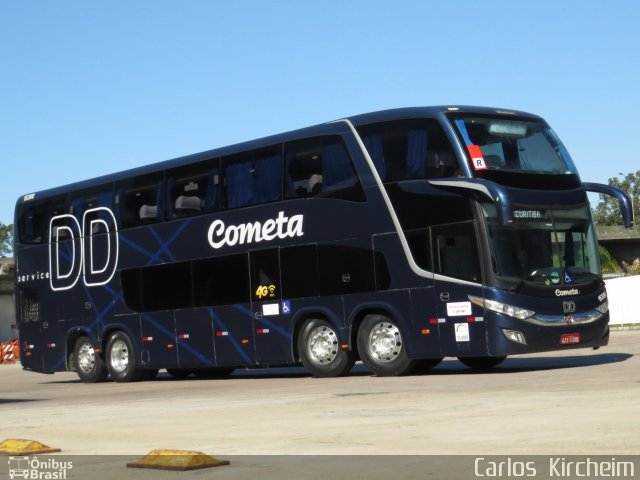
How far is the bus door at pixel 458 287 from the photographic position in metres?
19.3

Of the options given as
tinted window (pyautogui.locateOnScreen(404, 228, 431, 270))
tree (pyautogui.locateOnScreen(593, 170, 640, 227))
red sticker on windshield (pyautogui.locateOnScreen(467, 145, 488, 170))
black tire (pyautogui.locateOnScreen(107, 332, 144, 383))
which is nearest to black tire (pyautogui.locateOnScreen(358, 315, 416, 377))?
tinted window (pyautogui.locateOnScreen(404, 228, 431, 270))

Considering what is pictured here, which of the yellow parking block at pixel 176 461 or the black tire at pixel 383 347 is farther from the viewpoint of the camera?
the black tire at pixel 383 347

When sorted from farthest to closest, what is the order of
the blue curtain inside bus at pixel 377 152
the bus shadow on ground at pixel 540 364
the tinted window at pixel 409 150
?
the bus shadow on ground at pixel 540 364
the blue curtain inside bus at pixel 377 152
the tinted window at pixel 409 150

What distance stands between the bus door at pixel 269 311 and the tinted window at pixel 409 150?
3.23m

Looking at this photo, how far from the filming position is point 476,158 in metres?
19.4

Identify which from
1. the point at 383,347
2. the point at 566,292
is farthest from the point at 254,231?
the point at 566,292

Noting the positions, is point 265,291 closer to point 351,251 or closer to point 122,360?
point 351,251

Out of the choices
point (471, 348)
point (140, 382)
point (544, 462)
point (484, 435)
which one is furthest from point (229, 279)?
point (544, 462)

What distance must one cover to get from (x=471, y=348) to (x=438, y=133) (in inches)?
141

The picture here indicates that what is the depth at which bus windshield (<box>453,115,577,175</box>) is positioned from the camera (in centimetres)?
1958

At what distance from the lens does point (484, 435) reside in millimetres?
9883

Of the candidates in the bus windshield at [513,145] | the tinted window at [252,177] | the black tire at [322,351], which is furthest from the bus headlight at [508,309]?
the tinted window at [252,177]

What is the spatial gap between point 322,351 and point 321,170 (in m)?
3.36

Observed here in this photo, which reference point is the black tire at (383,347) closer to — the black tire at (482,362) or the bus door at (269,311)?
the black tire at (482,362)
